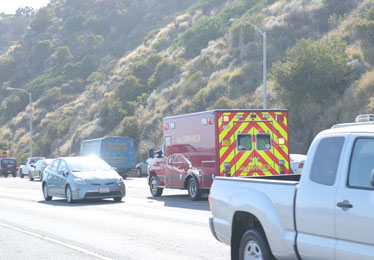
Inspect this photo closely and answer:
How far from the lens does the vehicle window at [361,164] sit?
586 centimetres

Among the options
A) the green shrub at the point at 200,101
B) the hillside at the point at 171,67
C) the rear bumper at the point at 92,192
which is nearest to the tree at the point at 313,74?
the hillside at the point at 171,67

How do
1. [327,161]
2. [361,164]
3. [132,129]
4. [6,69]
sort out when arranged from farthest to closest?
[6,69] → [132,129] → [327,161] → [361,164]

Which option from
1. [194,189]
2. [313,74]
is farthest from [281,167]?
[313,74]

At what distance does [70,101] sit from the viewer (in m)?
75.1

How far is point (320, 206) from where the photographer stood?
6203 millimetres

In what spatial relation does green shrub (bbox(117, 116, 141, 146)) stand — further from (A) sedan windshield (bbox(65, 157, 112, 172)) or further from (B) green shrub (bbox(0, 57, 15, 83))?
(B) green shrub (bbox(0, 57, 15, 83))

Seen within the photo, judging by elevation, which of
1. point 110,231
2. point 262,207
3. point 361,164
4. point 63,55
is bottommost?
point 110,231

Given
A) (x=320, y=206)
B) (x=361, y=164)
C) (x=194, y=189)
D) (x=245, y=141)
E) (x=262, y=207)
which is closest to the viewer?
(x=361, y=164)

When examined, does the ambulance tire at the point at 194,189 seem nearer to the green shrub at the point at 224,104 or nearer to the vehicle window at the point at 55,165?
the vehicle window at the point at 55,165

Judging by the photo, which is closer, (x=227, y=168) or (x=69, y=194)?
(x=227, y=168)

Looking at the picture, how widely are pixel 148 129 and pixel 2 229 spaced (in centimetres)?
3667

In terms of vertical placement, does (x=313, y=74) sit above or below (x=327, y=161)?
above

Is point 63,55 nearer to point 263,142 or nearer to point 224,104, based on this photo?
point 224,104

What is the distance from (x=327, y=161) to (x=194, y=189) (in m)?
13.2
